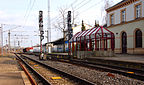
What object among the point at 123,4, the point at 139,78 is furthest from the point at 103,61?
the point at 123,4

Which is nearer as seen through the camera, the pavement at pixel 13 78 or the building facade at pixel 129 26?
the pavement at pixel 13 78

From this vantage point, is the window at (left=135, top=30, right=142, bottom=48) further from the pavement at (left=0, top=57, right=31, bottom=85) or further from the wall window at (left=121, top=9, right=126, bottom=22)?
the pavement at (left=0, top=57, right=31, bottom=85)

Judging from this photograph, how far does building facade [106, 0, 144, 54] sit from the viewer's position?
23.5 metres

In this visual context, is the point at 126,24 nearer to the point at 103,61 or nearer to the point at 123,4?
the point at 123,4

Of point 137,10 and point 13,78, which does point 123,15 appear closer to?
point 137,10

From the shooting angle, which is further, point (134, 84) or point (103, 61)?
point (103, 61)

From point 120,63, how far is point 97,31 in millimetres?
7677

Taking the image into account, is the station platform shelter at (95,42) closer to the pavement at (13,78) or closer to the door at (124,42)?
the door at (124,42)

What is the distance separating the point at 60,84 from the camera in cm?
754

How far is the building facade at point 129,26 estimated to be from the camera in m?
23.5

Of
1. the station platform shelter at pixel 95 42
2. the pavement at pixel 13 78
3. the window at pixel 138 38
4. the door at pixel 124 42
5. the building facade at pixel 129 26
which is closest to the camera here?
the pavement at pixel 13 78

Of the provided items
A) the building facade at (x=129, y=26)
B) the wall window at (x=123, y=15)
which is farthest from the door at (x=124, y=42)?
the wall window at (x=123, y=15)

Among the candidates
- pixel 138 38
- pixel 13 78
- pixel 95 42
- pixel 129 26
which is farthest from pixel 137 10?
pixel 13 78

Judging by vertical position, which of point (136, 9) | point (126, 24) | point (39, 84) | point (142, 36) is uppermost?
point (136, 9)
